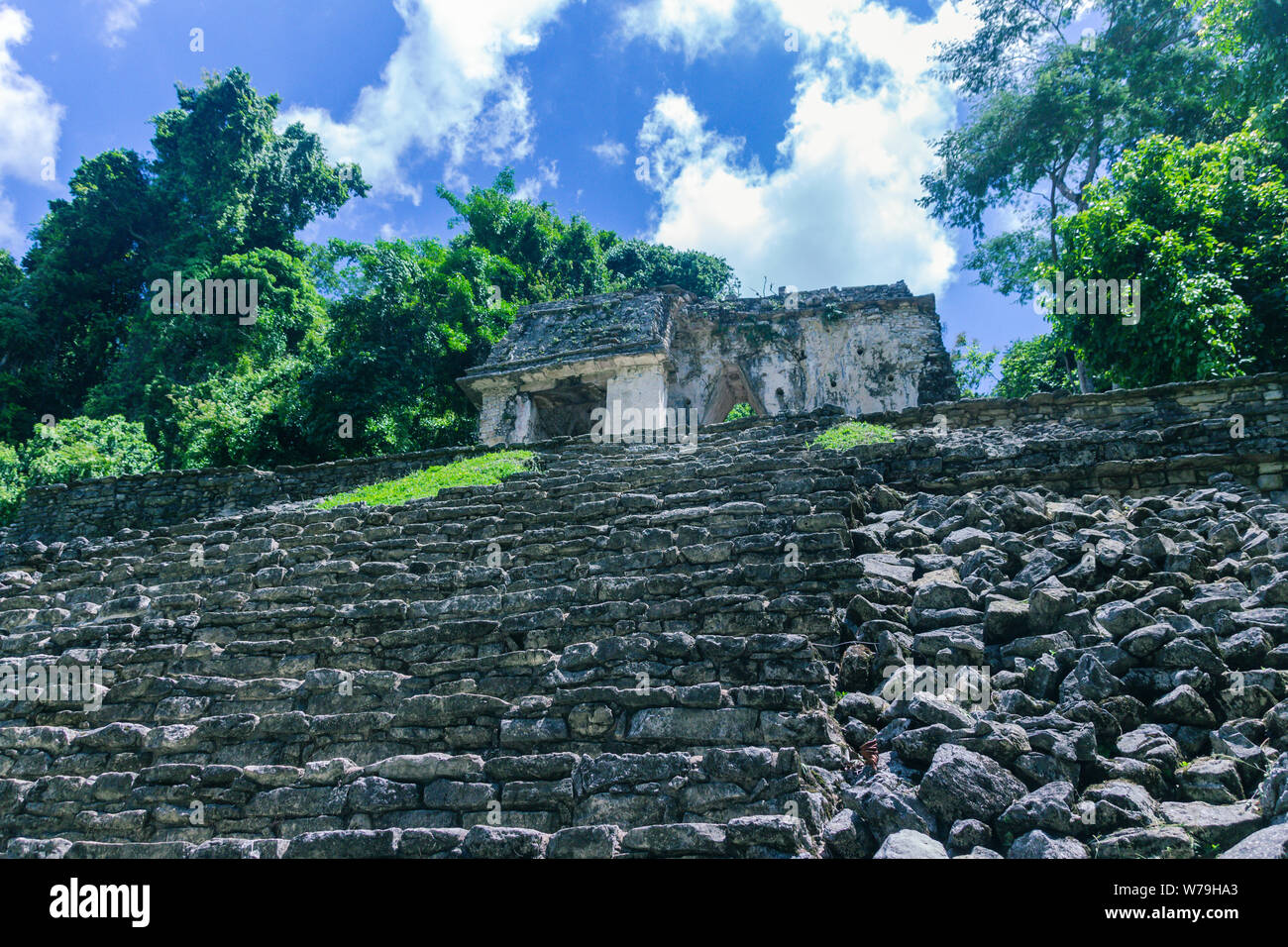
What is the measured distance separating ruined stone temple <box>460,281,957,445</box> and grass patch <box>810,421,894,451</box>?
5.66 metres

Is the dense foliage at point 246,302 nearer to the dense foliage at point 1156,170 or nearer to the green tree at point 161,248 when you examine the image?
the green tree at point 161,248

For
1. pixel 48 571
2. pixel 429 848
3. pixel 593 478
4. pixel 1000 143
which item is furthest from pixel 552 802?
pixel 1000 143

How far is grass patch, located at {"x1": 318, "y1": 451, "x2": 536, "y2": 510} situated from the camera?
8.23 metres

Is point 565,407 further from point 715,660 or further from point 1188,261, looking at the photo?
point 715,660

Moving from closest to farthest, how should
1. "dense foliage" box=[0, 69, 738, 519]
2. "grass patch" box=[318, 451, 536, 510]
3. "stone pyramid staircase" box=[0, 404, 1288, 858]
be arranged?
"stone pyramid staircase" box=[0, 404, 1288, 858] → "grass patch" box=[318, 451, 536, 510] → "dense foliage" box=[0, 69, 738, 519]

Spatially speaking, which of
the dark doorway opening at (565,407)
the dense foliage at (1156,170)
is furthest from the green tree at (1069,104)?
the dark doorway opening at (565,407)

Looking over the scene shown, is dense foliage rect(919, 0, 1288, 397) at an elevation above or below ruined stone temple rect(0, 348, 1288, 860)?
above

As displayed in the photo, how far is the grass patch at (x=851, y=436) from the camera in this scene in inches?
285

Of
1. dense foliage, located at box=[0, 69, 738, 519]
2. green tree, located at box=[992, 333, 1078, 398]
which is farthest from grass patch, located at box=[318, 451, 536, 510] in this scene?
green tree, located at box=[992, 333, 1078, 398]

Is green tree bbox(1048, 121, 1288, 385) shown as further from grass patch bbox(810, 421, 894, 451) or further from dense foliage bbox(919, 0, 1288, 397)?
grass patch bbox(810, 421, 894, 451)

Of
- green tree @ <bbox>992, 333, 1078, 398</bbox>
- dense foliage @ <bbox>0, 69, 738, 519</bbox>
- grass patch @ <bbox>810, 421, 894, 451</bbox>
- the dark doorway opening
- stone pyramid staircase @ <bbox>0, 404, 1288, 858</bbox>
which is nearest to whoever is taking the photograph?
stone pyramid staircase @ <bbox>0, 404, 1288, 858</bbox>

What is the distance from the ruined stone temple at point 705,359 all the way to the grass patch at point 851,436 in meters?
5.66

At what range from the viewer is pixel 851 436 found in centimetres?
752

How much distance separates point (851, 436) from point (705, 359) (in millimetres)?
8030
